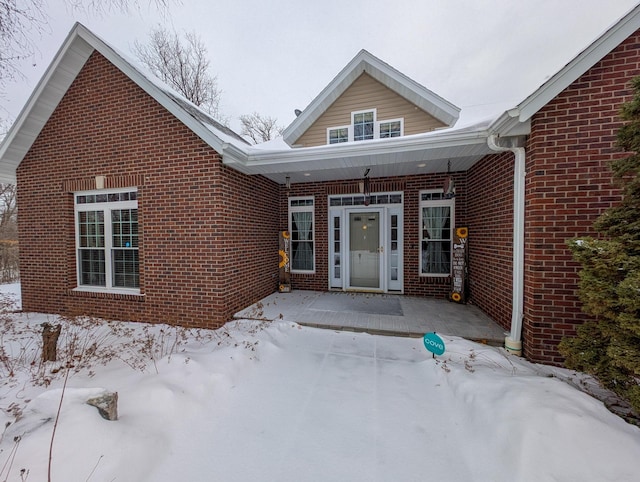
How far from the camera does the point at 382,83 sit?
670cm

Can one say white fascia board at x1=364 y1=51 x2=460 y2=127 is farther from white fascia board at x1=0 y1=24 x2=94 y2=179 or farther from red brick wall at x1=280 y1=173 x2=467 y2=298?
white fascia board at x1=0 y1=24 x2=94 y2=179

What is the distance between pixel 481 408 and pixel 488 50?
45.2ft

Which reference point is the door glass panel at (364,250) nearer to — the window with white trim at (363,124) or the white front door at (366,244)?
the white front door at (366,244)

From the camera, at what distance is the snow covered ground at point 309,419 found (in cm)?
179

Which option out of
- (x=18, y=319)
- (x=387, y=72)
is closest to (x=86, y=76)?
(x=18, y=319)

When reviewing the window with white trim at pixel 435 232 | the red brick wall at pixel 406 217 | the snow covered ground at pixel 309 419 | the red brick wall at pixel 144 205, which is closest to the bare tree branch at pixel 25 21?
the red brick wall at pixel 144 205

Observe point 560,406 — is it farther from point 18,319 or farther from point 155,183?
point 18,319

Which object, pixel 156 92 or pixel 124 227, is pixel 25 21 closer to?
pixel 156 92

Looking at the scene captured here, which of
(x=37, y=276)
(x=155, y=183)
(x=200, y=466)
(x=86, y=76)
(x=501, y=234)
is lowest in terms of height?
(x=200, y=466)

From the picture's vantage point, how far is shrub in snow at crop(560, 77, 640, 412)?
2.02 m

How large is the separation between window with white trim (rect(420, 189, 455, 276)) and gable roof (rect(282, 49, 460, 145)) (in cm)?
224

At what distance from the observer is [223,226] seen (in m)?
4.39

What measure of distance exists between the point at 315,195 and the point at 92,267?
527 centimetres

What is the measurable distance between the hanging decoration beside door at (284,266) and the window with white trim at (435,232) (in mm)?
3404
